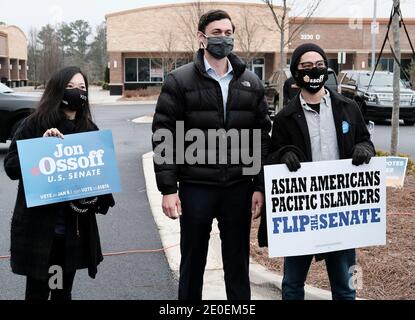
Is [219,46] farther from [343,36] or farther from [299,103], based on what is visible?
[343,36]

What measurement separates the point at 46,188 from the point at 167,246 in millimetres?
2604

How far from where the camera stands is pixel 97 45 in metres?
86.6

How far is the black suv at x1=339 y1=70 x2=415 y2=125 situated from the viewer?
1812cm

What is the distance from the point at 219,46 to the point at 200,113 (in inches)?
18.4

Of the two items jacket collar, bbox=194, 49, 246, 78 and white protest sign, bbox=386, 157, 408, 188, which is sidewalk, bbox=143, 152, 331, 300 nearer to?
jacket collar, bbox=194, 49, 246, 78

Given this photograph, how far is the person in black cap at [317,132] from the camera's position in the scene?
352 cm

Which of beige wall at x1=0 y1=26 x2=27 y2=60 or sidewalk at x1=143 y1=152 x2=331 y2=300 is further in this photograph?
beige wall at x1=0 y1=26 x2=27 y2=60

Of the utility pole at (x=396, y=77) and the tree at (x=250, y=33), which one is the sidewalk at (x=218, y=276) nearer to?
the utility pole at (x=396, y=77)

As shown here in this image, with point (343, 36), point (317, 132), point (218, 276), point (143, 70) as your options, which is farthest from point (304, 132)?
point (343, 36)

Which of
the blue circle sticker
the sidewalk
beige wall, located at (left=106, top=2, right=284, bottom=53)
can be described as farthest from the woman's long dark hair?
beige wall, located at (left=106, top=2, right=284, bottom=53)

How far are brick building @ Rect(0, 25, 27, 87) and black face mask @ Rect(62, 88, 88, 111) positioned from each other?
55289mm

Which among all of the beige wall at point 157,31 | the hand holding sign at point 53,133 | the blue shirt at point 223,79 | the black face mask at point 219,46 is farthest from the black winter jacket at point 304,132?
the beige wall at point 157,31

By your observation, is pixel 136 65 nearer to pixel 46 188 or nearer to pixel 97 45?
pixel 46 188
